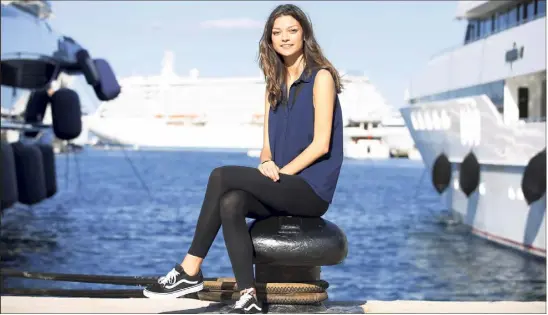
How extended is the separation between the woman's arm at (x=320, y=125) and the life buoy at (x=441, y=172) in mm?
16631

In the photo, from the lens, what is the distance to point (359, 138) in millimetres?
97000

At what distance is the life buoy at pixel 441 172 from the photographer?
2108 cm

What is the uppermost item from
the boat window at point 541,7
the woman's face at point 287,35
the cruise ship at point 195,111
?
the boat window at point 541,7

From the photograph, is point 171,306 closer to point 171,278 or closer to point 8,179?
point 171,278

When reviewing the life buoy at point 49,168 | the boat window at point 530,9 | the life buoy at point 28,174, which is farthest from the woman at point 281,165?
the life buoy at point 49,168

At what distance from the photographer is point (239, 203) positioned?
449 cm

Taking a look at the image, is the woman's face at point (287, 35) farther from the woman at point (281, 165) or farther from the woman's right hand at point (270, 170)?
the woman's right hand at point (270, 170)

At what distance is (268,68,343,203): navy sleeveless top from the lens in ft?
15.3

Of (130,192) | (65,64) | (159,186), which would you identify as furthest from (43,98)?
(159,186)

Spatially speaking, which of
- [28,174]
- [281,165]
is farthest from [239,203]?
[28,174]

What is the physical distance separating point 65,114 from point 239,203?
16895 millimetres

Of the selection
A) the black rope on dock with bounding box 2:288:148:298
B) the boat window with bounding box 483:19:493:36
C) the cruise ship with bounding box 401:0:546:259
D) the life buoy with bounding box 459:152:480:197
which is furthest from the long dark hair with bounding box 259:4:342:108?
the boat window with bounding box 483:19:493:36

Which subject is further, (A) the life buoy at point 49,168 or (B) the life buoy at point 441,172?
(A) the life buoy at point 49,168

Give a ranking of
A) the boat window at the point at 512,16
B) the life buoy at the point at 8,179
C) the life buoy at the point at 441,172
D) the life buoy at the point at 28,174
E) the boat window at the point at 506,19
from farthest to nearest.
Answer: the life buoy at the point at 441,172 → the boat window at the point at 512,16 → the life buoy at the point at 28,174 → the boat window at the point at 506,19 → the life buoy at the point at 8,179
